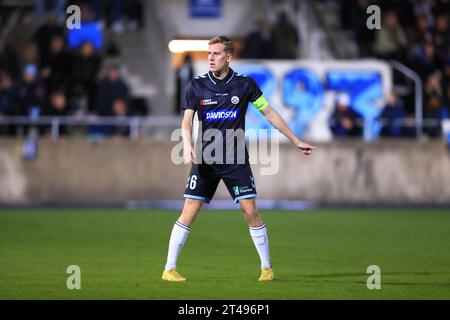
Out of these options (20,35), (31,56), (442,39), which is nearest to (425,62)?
(442,39)

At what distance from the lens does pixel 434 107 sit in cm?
2920

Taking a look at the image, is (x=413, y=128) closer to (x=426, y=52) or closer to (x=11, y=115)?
(x=426, y=52)

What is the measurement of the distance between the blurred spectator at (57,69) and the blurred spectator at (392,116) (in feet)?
25.7

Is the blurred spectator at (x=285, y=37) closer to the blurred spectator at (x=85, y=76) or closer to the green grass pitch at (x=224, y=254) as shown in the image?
the blurred spectator at (x=85, y=76)

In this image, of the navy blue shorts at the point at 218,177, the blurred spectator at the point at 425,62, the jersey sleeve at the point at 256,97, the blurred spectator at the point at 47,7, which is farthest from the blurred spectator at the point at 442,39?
the navy blue shorts at the point at 218,177

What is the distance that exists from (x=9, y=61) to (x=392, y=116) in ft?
31.3

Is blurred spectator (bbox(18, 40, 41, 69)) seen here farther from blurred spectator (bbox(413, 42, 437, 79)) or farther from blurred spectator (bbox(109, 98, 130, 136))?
blurred spectator (bbox(413, 42, 437, 79))

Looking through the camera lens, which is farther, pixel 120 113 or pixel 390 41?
pixel 390 41

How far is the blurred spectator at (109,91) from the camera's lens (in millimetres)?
27594

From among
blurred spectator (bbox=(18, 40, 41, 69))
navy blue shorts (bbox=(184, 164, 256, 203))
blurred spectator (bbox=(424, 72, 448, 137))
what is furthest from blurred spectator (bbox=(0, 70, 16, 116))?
navy blue shorts (bbox=(184, 164, 256, 203))

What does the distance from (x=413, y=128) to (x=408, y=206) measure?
7.82ft

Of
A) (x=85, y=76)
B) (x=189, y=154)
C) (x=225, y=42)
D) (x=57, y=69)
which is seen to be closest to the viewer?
(x=189, y=154)

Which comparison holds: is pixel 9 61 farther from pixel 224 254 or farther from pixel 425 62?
pixel 224 254
